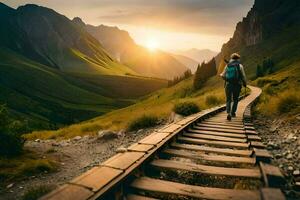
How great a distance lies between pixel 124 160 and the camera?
5.05 meters

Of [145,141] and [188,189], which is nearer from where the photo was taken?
[188,189]

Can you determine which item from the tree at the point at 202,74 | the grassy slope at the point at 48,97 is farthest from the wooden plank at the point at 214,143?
the grassy slope at the point at 48,97

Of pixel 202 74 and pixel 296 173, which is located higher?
pixel 202 74

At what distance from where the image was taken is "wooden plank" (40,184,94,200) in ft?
11.1

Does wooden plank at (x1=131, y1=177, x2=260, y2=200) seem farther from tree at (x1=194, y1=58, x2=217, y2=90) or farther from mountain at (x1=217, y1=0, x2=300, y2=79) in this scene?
mountain at (x1=217, y1=0, x2=300, y2=79)

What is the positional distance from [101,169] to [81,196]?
1020 mm

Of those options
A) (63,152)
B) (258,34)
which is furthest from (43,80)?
(63,152)

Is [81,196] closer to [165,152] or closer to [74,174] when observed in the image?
[165,152]

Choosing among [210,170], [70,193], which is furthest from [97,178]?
[210,170]

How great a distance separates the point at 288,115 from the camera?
→ 12.8m

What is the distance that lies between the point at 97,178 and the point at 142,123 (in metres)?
10.7

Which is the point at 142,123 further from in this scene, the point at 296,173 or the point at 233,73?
Answer: the point at 296,173

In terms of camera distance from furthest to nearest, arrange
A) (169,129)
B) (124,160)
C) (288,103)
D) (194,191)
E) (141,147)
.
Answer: (288,103) → (169,129) → (141,147) → (124,160) → (194,191)

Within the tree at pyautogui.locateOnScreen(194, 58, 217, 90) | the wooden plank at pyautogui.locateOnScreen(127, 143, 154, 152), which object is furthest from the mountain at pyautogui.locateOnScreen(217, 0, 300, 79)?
the wooden plank at pyautogui.locateOnScreen(127, 143, 154, 152)
